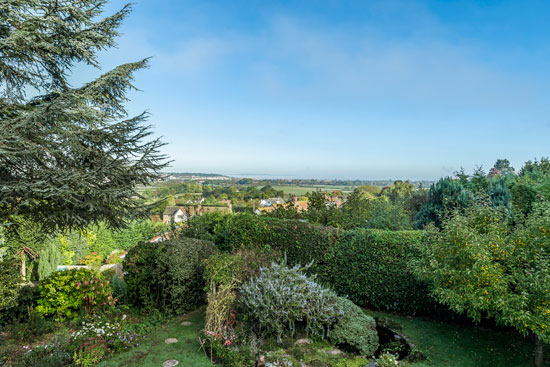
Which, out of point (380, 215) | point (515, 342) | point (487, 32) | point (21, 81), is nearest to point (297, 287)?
point (515, 342)

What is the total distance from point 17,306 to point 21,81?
Answer: 465 cm

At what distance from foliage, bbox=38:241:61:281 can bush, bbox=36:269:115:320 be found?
7199 mm

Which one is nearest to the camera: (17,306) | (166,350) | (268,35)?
(166,350)

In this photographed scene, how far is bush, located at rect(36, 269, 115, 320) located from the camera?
507 cm

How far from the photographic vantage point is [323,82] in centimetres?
1132

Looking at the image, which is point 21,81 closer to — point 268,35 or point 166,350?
point 166,350

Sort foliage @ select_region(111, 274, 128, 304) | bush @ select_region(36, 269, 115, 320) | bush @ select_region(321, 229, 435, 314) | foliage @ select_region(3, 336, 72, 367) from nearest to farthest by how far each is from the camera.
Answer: foliage @ select_region(3, 336, 72, 367)
bush @ select_region(36, 269, 115, 320)
bush @ select_region(321, 229, 435, 314)
foliage @ select_region(111, 274, 128, 304)

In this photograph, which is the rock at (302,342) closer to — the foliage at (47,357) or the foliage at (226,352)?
the foliage at (226,352)

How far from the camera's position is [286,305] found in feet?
14.2

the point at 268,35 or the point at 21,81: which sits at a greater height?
the point at 268,35

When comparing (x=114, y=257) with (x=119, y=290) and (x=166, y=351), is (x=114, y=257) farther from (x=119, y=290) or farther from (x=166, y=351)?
(x=166, y=351)

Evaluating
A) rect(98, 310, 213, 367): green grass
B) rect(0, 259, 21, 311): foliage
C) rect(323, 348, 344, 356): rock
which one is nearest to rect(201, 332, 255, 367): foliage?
rect(98, 310, 213, 367): green grass

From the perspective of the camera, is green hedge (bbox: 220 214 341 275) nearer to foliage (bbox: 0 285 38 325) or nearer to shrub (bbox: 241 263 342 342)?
shrub (bbox: 241 263 342 342)

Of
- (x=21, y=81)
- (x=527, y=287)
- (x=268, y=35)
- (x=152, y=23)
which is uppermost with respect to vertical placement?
(x=268, y=35)
